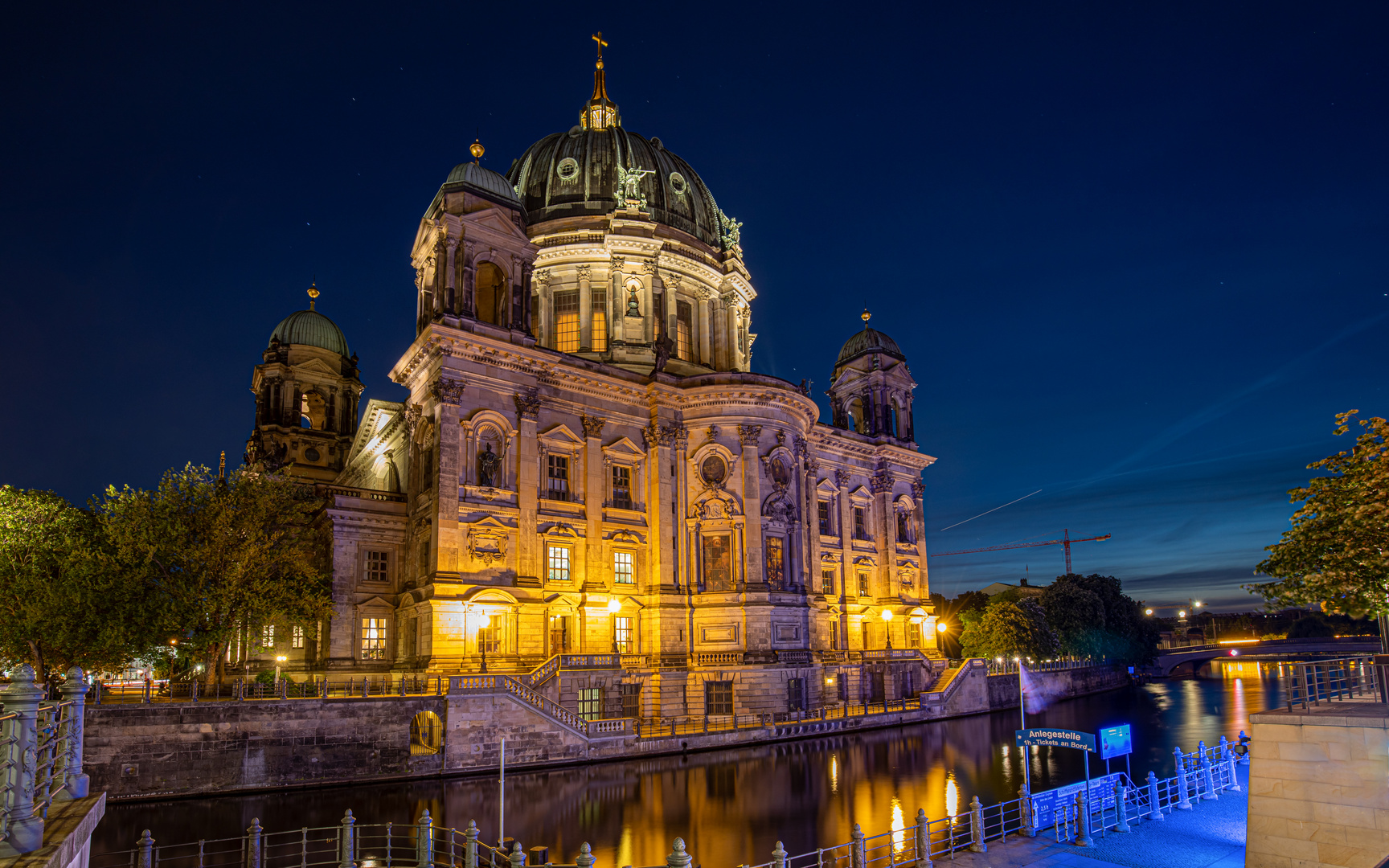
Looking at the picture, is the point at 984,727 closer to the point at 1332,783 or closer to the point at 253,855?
the point at 1332,783

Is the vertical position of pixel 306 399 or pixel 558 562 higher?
pixel 306 399

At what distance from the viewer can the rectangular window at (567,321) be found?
57.9m

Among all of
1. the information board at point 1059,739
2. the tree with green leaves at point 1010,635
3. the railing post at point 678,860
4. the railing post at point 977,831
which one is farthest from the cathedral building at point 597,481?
the railing post at point 678,860

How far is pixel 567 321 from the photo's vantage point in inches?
2297

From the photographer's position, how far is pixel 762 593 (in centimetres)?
4791

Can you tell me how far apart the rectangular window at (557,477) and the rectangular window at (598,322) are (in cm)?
1210

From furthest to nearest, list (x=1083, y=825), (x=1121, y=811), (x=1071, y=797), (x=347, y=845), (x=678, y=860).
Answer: (x=1071, y=797) → (x=1121, y=811) → (x=1083, y=825) → (x=347, y=845) → (x=678, y=860)

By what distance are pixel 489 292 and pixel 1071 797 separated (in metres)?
39.1

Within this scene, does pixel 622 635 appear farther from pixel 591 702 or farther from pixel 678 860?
pixel 678 860

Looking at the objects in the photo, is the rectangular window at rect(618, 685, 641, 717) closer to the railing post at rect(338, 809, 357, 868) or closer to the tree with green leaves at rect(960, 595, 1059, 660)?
the railing post at rect(338, 809, 357, 868)

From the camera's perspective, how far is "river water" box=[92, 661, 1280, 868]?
23.9 metres

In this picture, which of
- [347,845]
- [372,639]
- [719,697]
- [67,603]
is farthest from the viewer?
[719,697]

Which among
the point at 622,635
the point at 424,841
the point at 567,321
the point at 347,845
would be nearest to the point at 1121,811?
the point at 424,841

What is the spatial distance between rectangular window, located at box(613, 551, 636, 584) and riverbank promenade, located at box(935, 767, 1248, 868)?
2979 centimetres
